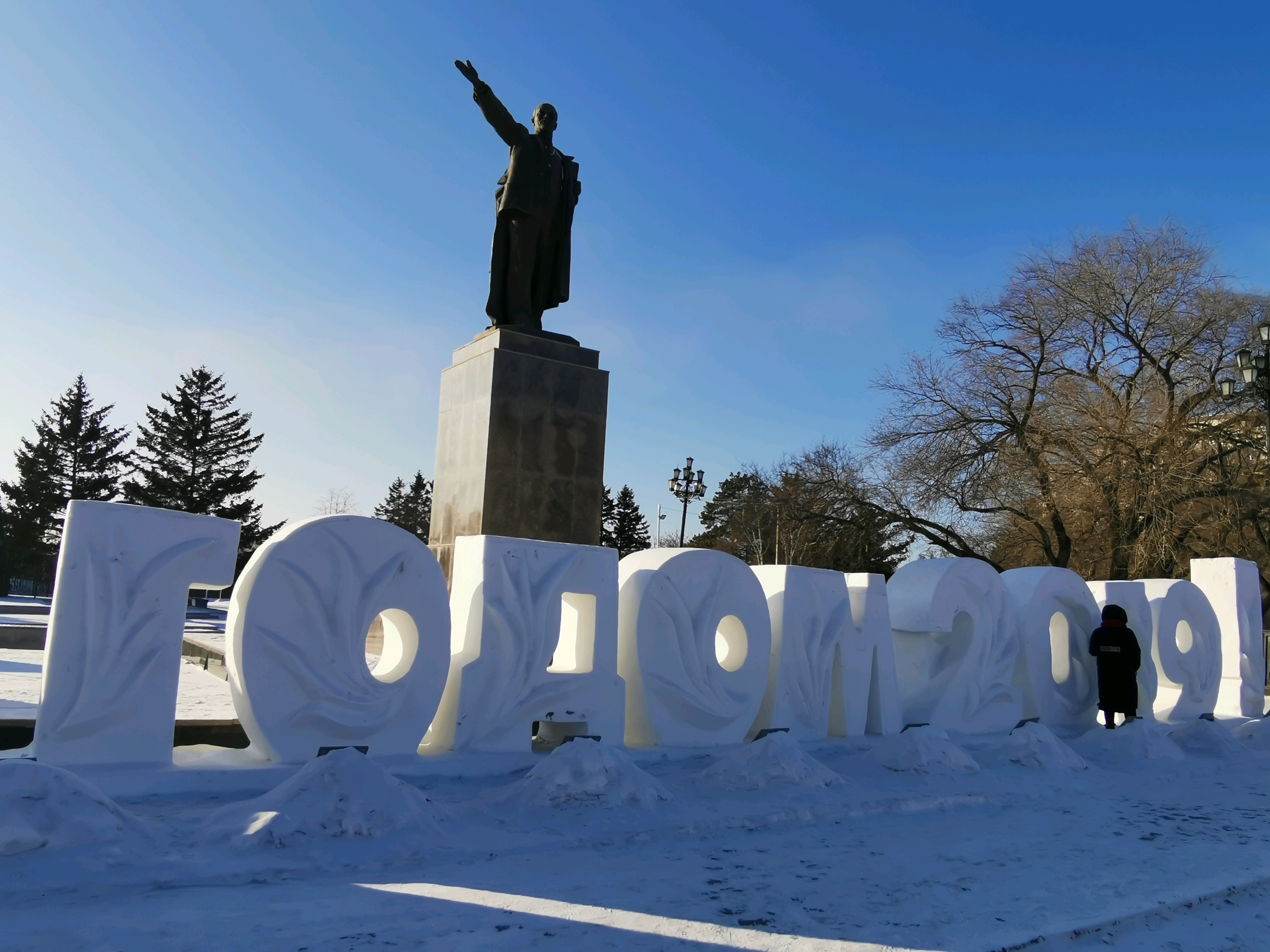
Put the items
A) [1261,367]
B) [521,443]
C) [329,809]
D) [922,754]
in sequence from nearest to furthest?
[329,809]
[922,754]
[521,443]
[1261,367]

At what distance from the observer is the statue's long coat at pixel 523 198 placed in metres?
7.71

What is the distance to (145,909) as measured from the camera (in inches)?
133

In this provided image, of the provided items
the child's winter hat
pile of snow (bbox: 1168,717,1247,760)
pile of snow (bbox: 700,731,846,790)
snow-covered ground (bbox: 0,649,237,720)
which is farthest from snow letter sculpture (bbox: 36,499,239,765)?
pile of snow (bbox: 1168,717,1247,760)

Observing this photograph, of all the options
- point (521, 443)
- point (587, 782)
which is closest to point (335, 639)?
point (587, 782)

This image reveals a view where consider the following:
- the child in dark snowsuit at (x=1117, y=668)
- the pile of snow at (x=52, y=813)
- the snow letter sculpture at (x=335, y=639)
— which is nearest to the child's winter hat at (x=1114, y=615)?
the child in dark snowsuit at (x=1117, y=668)

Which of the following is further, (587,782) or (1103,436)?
(1103,436)

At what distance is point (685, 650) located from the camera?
6867mm

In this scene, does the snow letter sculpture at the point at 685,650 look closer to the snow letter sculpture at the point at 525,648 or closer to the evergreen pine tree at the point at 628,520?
the snow letter sculpture at the point at 525,648

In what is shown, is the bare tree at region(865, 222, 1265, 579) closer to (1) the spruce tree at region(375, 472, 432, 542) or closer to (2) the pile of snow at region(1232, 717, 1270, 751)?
(2) the pile of snow at region(1232, 717, 1270, 751)

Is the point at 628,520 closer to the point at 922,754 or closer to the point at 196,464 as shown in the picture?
the point at 196,464

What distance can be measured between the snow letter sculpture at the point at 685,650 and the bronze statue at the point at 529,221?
2.32m

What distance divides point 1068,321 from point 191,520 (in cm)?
1971

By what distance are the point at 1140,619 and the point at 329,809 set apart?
909 cm

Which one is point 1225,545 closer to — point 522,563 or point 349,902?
point 522,563
